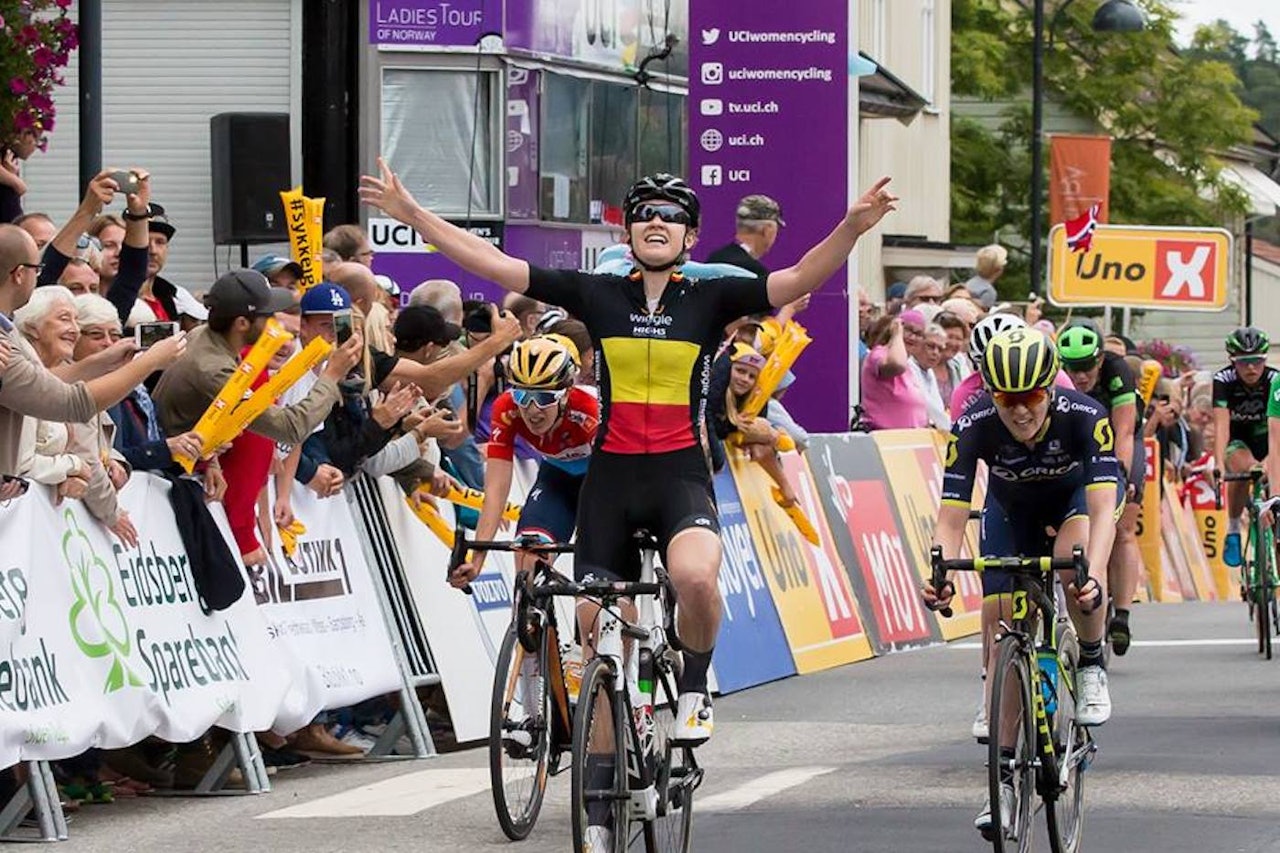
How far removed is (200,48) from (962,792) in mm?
20310

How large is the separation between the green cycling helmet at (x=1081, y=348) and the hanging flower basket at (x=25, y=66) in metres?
5.07

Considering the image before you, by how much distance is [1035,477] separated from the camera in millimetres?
10719

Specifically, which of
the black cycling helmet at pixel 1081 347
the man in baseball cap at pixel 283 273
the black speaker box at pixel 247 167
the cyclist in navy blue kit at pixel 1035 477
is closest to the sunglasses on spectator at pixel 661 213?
the cyclist in navy blue kit at pixel 1035 477

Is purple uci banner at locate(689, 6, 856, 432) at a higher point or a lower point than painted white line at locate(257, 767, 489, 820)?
higher

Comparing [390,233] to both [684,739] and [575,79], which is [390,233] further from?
[684,739]

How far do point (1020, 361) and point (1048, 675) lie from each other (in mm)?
1079

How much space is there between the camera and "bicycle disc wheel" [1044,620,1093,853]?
9.88 m

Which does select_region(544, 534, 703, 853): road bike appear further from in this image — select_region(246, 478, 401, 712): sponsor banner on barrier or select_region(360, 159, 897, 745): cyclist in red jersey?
select_region(246, 478, 401, 712): sponsor banner on barrier

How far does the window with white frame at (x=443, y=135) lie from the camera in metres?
31.7

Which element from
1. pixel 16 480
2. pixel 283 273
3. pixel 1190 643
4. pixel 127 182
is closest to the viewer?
pixel 16 480

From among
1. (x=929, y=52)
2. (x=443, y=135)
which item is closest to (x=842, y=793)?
(x=443, y=135)

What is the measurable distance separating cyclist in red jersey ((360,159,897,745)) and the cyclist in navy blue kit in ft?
2.45

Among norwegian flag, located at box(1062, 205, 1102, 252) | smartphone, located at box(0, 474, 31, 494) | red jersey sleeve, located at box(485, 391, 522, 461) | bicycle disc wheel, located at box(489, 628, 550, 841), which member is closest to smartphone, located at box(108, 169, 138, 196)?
smartphone, located at box(0, 474, 31, 494)

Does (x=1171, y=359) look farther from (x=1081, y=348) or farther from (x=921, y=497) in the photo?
(x=1081, y=348)
